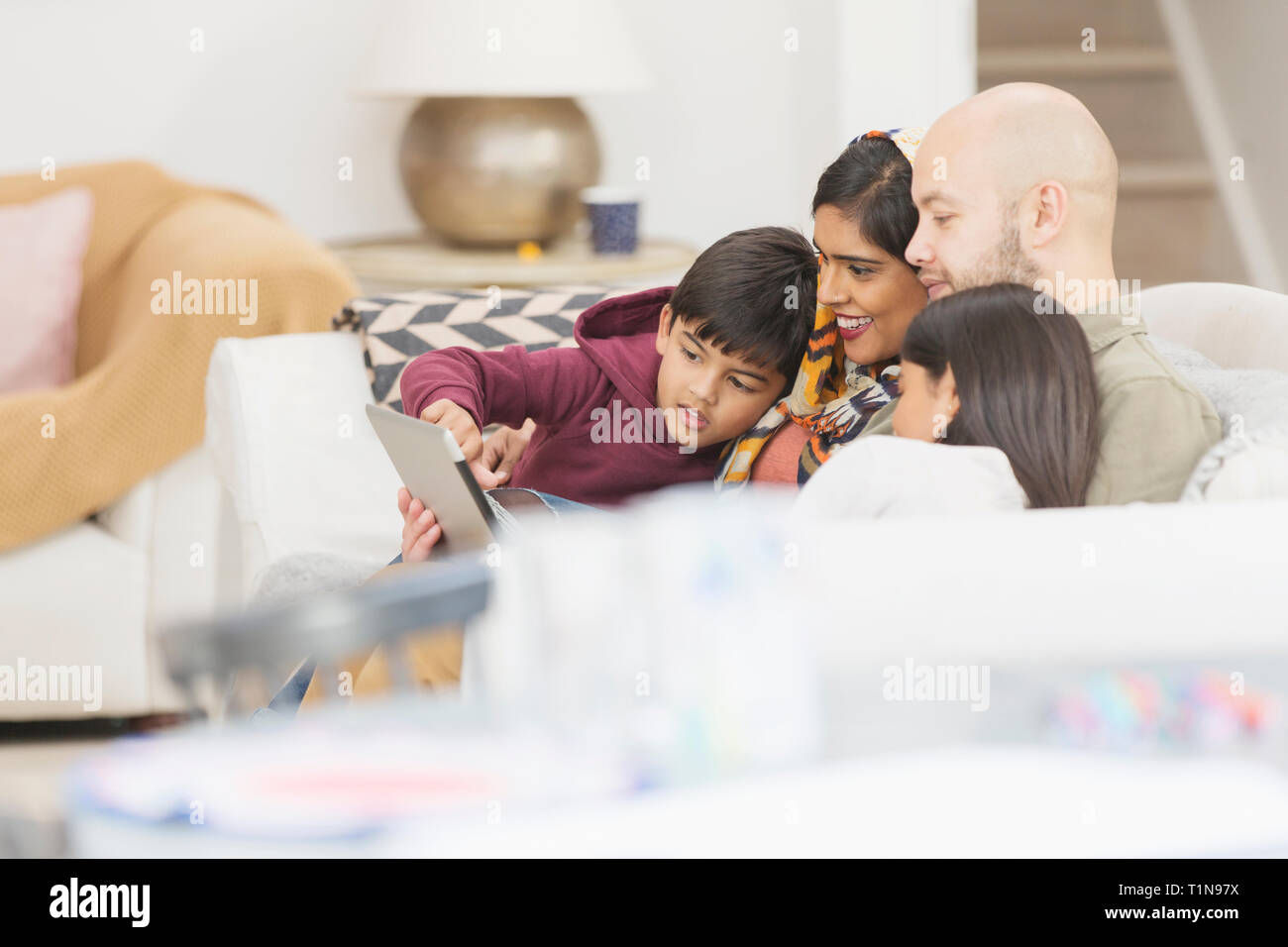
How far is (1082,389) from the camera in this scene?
0.95m

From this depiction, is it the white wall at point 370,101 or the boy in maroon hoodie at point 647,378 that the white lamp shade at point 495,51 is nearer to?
the white wall at point 370,101

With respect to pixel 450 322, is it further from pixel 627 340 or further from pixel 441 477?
pixel 441 477

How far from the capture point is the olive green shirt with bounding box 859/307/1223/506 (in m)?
0.95

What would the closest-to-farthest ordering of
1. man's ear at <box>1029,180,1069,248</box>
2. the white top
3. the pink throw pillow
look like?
the white top, man's ear at <box>1029,180,1069,248</box>, the pink throw pillow

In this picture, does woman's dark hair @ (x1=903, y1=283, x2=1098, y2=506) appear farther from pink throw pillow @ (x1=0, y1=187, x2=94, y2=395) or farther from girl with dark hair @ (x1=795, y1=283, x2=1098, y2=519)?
pink throw pillow @ (x1=0, y1=187, x2=94, y2=395)

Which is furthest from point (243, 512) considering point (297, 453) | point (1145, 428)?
point (1145, 428)

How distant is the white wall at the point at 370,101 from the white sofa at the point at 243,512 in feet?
4.16

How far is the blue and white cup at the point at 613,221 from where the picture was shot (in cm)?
259

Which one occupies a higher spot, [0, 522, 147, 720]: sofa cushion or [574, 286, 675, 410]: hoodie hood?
[574, 286, 675, 410]: hoodie hood

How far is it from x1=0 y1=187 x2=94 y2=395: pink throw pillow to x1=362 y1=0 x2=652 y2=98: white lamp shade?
0.65m

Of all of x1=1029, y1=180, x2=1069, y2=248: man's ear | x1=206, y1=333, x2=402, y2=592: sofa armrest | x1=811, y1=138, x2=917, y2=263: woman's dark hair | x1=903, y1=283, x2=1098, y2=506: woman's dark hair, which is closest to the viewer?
x1=903, y1=283, x2=1098, y2=506: woman's dark hair

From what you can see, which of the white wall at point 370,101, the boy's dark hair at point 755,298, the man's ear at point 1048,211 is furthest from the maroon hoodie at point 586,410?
the white wall at point 370,101

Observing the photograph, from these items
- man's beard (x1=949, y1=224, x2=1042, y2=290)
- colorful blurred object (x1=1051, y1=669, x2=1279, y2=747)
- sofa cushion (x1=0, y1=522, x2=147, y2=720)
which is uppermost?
man's beard (x1=949, y1=224, x2=1042, y2=290)

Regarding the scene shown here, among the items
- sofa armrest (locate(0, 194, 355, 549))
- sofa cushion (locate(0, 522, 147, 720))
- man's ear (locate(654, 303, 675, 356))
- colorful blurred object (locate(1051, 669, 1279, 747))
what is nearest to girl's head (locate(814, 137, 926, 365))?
man's ear (locate(654, 303, 675, 356))
